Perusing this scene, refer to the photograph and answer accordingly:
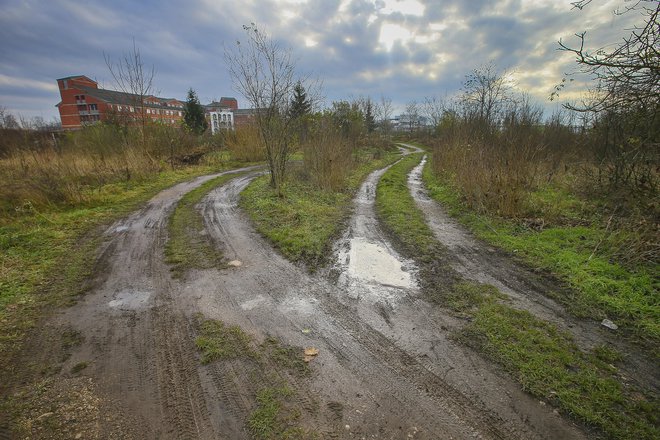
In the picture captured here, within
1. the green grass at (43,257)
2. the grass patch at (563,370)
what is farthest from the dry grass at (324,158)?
the grass patch at (563,370)

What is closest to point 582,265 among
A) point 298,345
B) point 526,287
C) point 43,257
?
point 526,287

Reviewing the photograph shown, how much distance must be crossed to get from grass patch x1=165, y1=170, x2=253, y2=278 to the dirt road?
288 millimetres

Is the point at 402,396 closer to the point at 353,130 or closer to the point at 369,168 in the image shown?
→ the point at 369,168

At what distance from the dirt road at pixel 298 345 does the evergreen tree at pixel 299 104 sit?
7.87m

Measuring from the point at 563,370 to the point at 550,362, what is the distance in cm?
12

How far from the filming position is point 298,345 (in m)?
3.34

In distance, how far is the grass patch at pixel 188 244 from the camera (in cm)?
538

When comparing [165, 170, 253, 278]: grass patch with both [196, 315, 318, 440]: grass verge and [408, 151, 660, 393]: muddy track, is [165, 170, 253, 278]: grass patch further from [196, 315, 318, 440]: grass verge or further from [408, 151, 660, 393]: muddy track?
[408, 151, 660, 393]: muddy track

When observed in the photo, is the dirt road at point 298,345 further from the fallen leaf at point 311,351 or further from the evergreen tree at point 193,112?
the evergreen tree at point 193,112

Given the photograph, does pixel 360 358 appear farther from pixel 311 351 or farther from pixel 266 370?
pixel 266 370

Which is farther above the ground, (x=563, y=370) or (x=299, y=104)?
(x=299, y=104)

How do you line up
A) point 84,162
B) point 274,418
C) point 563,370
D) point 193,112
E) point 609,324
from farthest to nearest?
point 193,112
point 84,162
point 609,324
point 563,370
point 274,418

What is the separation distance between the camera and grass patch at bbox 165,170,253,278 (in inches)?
212

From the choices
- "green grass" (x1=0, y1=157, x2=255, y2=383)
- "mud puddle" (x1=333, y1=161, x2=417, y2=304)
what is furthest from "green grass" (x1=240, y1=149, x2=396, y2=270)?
"green grass" (x1=0, y1=157, x2=255, y2=383)
